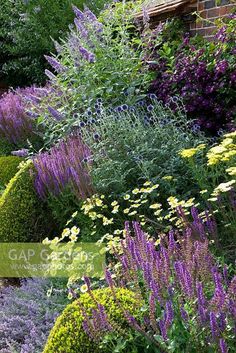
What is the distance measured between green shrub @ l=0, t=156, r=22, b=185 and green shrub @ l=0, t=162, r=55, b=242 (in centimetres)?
120

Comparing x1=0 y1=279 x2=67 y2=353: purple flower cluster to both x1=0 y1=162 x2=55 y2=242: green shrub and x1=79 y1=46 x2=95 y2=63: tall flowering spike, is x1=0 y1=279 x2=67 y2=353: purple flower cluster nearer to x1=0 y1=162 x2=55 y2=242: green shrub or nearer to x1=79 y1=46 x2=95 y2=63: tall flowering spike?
x1=0 y1=162 x2=55 y2=242: green shrub

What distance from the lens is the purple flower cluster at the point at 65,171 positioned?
4.19 m

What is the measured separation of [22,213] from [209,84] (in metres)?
2.01

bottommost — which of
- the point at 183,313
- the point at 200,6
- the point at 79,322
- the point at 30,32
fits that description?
the point at 79,322

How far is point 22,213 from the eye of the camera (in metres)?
4.61

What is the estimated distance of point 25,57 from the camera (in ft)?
41.2

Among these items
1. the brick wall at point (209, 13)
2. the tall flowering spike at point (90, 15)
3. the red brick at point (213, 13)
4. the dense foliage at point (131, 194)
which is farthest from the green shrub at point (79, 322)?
the red brick at point (213, 13)

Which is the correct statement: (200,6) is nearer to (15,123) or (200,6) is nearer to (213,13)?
(213,13)

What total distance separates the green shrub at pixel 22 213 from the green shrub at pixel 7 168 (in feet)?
3.95

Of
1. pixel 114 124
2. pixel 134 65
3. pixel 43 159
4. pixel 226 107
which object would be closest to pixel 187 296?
pixel 114 124

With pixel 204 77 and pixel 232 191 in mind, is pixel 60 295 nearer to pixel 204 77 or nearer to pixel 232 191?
pixel 232 191

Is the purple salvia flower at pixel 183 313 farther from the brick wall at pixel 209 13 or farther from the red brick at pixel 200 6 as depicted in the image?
the red brick at pixel 200 6

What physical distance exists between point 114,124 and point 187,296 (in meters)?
2.42

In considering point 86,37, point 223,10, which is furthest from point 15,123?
point 223,10
